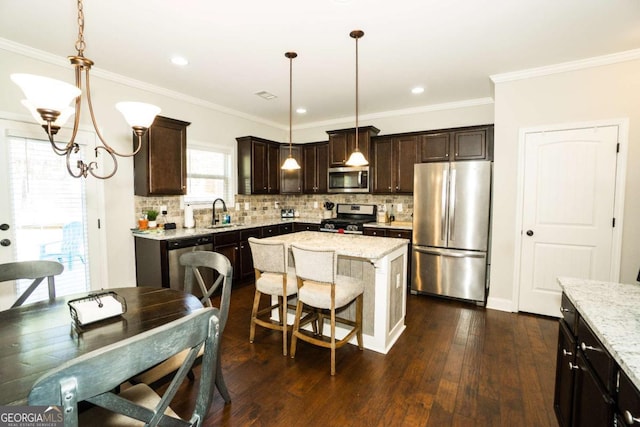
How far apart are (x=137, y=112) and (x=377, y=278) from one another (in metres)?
2.12

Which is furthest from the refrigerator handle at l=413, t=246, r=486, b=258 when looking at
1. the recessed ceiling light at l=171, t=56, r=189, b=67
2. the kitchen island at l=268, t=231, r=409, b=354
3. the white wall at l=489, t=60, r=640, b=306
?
the recessed ceiling light at l=171, t=56, r=189, b=67

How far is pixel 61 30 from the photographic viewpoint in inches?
103

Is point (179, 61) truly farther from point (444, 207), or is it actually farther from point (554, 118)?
point (554, 118)

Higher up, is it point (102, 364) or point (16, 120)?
point (16, 120)

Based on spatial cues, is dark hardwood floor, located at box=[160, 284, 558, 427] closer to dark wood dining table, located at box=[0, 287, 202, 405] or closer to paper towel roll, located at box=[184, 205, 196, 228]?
dark wood dining table, located at box=[0, 287, 202, 405]

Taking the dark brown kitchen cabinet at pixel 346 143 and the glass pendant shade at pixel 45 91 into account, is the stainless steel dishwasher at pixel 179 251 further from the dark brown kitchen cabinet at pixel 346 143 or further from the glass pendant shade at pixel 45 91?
the dark brown kitchen cabinet at pixel 346 143

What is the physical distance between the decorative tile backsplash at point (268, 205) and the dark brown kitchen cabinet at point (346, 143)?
80 centimetres

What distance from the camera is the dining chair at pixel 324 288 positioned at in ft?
7.55

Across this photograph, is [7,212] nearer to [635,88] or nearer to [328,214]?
[328,214]

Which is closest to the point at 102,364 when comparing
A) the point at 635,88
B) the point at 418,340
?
the point at 418,340

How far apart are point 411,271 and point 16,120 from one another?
15.5 ft

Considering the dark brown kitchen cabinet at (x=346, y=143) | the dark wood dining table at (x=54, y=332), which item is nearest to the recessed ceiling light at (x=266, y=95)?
the dark brown kitchen cabinet at (x=346, y=143)

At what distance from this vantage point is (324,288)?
2514 mm

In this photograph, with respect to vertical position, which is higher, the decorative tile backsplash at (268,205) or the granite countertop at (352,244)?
the decorative tile backsplash at (268,205)
